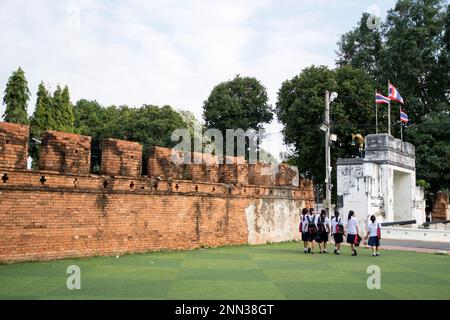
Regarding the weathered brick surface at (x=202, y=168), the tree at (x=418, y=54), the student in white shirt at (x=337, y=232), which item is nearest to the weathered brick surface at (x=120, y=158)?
the weathered brick surface at (x=202, y=168)

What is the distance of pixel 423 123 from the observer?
3638 cm

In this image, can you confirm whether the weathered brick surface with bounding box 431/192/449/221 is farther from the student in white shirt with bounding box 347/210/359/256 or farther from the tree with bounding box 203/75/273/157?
the student in white shirt with bounding box 347/210/359/256

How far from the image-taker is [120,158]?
14.4 metres

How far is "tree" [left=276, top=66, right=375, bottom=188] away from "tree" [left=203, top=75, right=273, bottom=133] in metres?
7.70

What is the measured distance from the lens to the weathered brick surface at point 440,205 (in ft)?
116

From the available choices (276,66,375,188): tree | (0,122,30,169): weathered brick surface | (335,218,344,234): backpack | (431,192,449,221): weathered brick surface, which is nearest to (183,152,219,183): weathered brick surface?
(335,218,344,234): backpack

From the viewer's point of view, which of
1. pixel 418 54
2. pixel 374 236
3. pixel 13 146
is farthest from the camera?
pixel 418 54

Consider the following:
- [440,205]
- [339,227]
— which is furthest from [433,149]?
[339,227]

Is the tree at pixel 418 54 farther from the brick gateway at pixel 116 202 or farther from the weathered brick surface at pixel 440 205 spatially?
the brick gateway at pixel 116 202

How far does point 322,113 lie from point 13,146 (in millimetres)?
26839

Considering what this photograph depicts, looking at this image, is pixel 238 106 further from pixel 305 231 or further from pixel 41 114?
pixel 305 231
